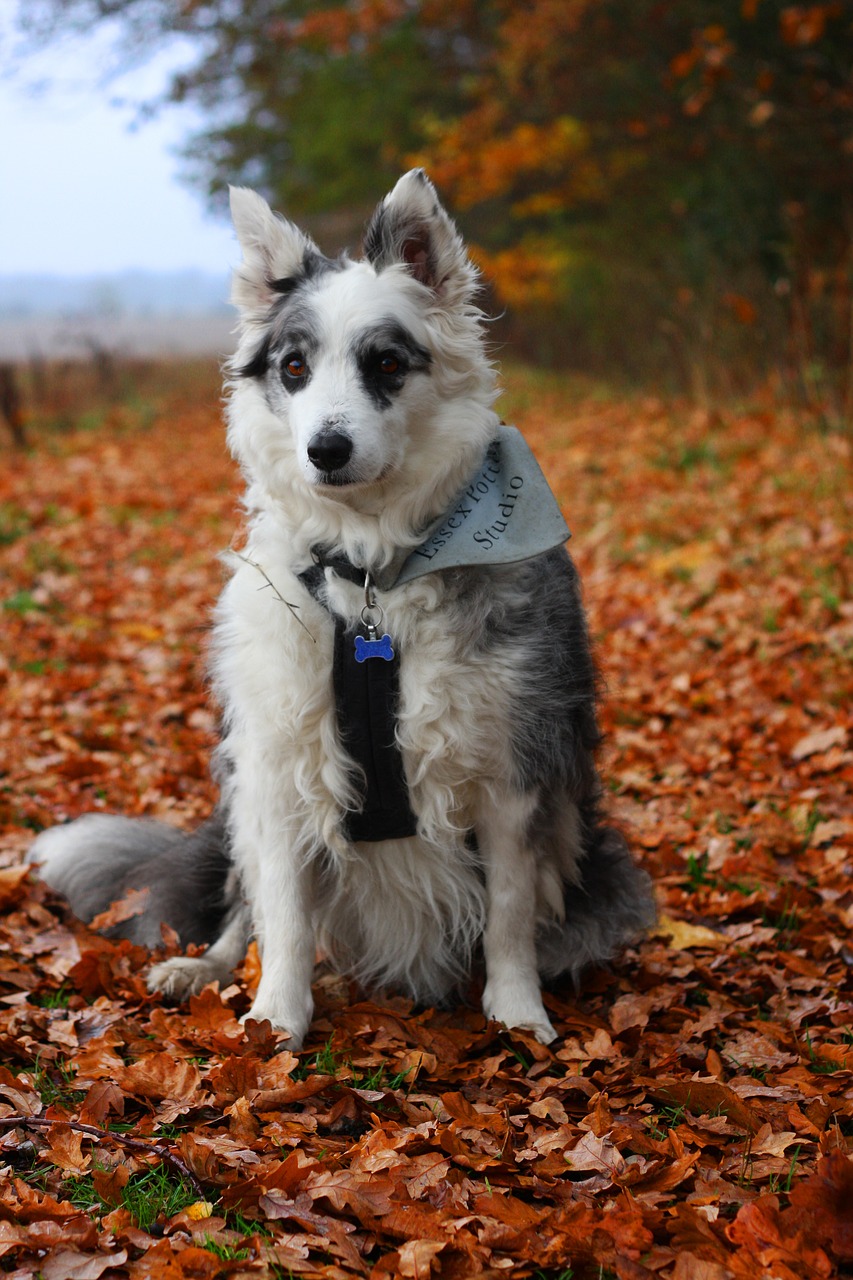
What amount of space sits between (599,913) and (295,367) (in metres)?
1.79

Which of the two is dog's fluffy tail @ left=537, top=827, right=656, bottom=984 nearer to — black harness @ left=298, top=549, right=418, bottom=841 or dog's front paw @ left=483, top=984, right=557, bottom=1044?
dog's front paw @ left=483, top=984, right=557, bottom=1044

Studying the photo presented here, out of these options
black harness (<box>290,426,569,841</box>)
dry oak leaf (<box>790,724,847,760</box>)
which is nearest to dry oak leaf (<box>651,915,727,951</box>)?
black harness (<box>290,426,569,841</box>)

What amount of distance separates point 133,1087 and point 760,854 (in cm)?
230

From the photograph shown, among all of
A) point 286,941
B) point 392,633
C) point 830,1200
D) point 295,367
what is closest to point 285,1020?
point 286,941

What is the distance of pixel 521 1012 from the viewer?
124 inches

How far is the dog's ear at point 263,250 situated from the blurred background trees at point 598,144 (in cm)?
583

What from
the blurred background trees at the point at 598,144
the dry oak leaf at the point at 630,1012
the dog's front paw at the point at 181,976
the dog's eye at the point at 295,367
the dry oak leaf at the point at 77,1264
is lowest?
the dry oak leaf at the point at 77,1264

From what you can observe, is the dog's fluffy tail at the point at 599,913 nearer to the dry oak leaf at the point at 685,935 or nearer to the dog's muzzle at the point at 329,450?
the dry oak leaf at the point at 685,935

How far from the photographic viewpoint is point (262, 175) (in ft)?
80.1

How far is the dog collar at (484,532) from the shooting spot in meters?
Answer: 2.96

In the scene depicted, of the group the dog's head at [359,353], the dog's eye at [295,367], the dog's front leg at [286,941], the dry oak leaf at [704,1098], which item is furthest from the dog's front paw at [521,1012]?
the dog's eye at [295,367]

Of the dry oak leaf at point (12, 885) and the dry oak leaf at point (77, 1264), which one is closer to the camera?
the dry oak leaf at point (77, 1264)

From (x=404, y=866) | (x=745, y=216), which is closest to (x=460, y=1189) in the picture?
(x=404, y=866)

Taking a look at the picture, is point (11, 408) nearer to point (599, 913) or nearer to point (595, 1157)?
point (599, 913)
